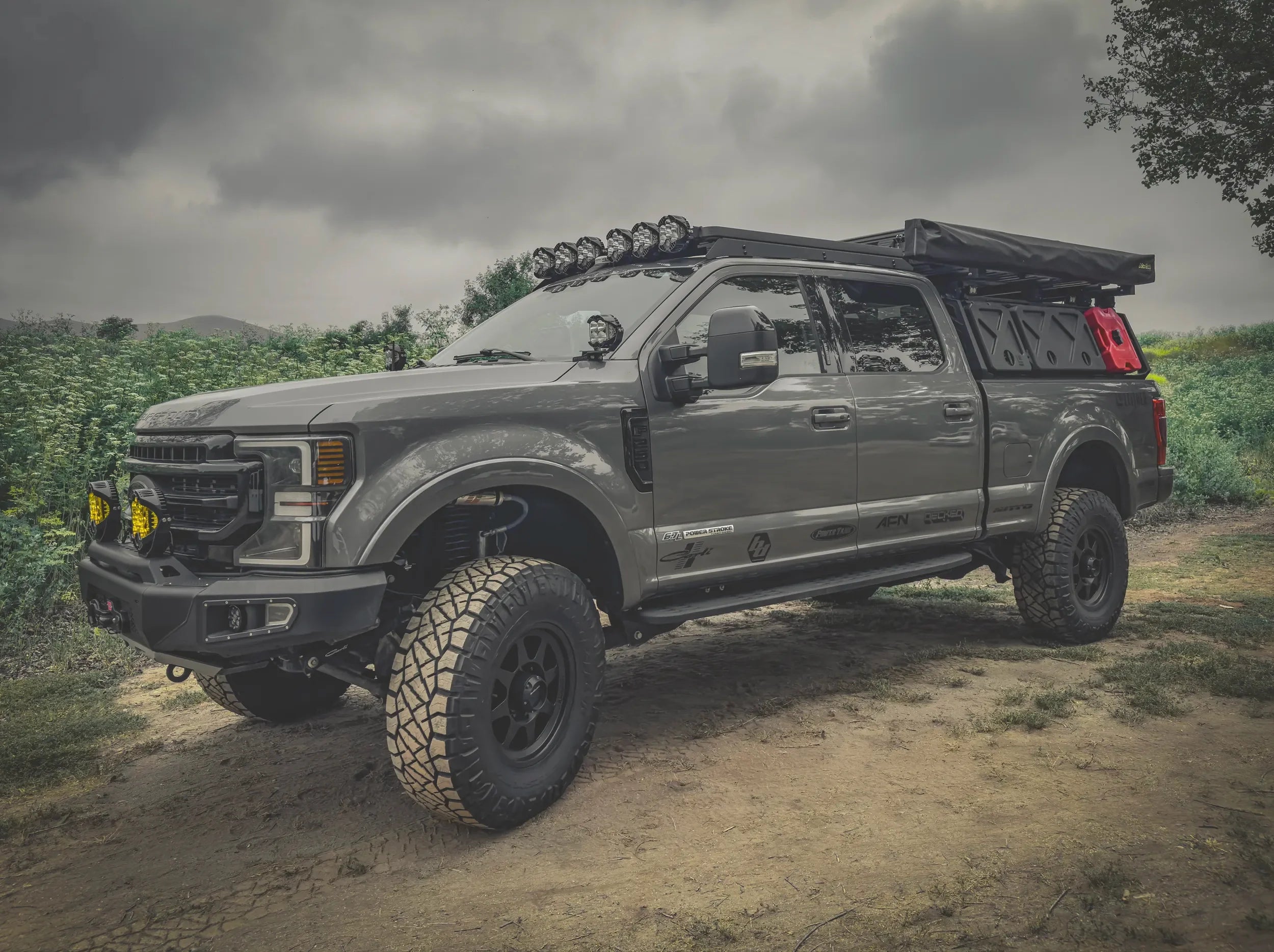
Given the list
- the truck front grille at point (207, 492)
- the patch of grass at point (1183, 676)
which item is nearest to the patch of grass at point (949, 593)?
the patch of grass at point (1183, 676)

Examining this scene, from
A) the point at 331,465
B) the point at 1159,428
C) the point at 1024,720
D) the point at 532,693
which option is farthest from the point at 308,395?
the point at 1159,428

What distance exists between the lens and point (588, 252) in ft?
15.2

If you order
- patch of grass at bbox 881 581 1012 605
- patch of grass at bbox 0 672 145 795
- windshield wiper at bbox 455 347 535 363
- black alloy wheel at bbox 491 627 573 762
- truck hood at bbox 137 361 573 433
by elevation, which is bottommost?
patch of grass at bbox 881 581 1012 605

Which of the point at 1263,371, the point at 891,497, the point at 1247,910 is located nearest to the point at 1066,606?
the point at 891,497

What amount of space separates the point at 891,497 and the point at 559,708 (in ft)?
7.06

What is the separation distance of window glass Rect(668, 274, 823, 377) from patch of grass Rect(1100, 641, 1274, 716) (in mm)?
2219

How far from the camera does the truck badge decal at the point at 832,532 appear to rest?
4.40 m

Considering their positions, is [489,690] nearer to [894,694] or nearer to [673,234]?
[673,234]

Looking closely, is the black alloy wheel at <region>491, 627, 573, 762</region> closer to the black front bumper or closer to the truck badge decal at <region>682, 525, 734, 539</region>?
the black front bumper

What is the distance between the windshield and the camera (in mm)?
4113

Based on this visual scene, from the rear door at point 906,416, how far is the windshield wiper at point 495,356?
1.54 meters

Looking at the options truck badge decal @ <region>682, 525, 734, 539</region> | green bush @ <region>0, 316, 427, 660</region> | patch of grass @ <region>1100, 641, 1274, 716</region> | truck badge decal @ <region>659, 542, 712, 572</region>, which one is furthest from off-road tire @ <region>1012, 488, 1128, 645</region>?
green bush @ <region>0, 316, 427, 660</region>

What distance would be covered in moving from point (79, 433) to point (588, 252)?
181 inches

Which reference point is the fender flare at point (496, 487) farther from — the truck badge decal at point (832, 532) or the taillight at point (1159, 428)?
the taillight at point (1159, 428)
